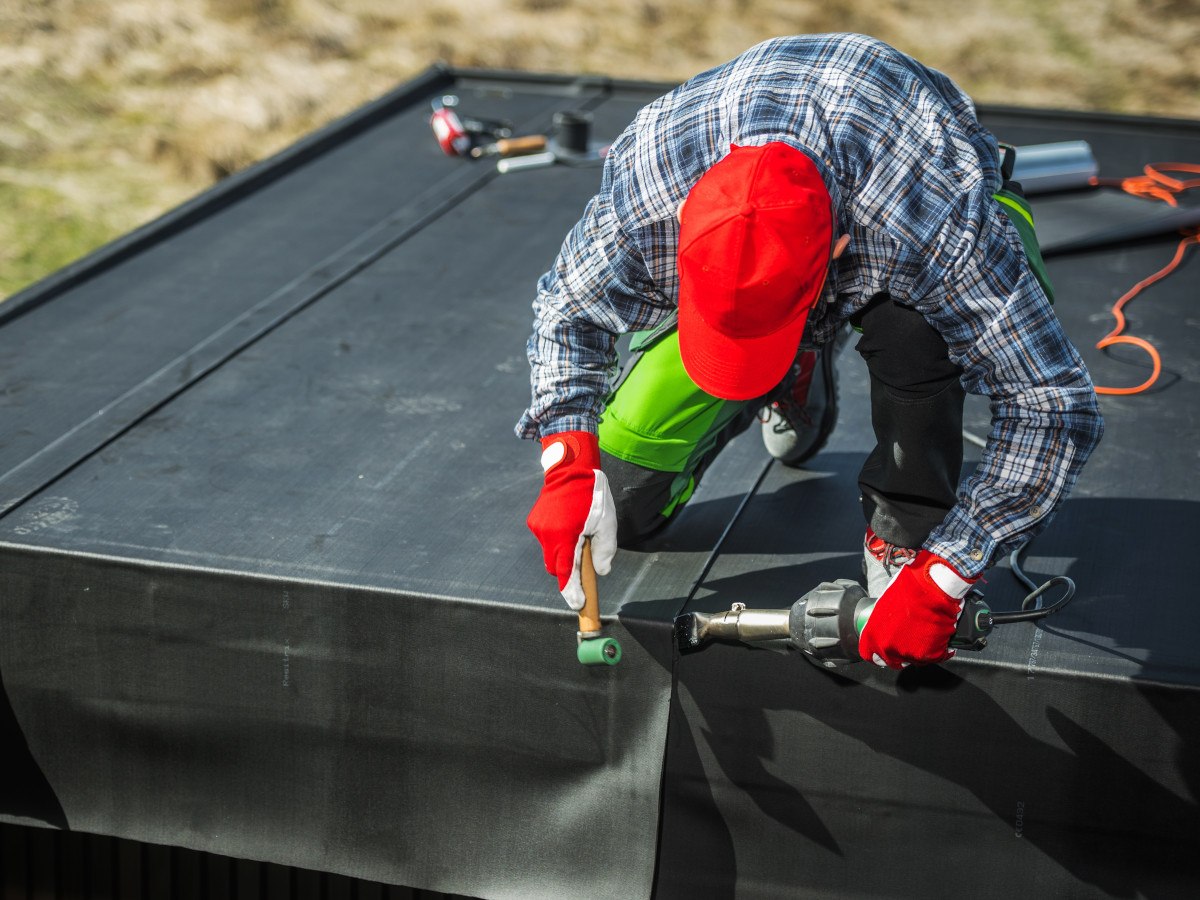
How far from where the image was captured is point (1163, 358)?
284cm

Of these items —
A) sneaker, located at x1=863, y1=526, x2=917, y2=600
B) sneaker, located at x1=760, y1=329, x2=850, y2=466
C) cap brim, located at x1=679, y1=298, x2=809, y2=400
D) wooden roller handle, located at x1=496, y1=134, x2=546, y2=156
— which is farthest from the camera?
wooden roller handle, located at x1=496, y1=134, x2=546, y2=156

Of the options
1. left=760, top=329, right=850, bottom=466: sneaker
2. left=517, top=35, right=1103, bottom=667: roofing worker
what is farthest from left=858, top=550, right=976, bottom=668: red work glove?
left=760, top=329, right=850, bottom=466: sneaker

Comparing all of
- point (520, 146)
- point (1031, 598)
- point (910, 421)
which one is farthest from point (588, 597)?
point (520, 146)

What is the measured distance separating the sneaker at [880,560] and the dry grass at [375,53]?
5.24 meters

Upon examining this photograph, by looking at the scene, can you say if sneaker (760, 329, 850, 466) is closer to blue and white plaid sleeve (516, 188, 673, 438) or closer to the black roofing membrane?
the black roofing membrane

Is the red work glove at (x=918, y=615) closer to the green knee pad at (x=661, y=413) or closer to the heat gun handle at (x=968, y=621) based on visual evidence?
the heat gun handle at (x=968, y=621)

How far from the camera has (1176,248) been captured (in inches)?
136

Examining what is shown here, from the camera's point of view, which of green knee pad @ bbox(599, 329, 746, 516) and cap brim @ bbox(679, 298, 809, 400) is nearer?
cap brim @ bbox(679, 298, 809, 400)

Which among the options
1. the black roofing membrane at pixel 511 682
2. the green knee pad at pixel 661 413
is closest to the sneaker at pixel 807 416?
the black roofing membrane at pixel 511 682

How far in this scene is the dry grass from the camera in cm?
674

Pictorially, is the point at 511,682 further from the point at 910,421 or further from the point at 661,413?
the point at 910,421

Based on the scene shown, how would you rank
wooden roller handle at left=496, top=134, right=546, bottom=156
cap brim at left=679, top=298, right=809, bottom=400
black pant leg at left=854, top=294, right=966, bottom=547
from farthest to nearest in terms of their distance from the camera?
wooden roller handle at left=496, top=134, right=546, bottom=156 → black pant leg at left=854, top=294, right=966, bottom=547 → cap brim at left=679, top=298, right=809, bottom=400

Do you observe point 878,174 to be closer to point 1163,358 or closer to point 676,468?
point 676,468

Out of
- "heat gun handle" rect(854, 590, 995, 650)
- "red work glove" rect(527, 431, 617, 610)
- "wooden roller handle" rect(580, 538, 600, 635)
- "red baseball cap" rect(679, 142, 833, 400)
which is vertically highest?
"red baseball cap" rect(679, 142, 833, 400)
